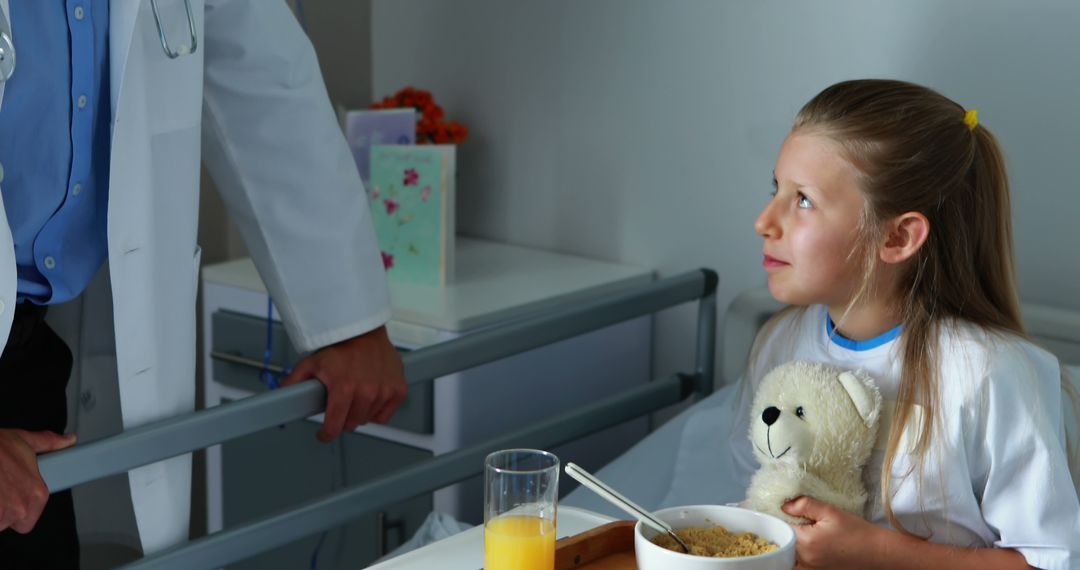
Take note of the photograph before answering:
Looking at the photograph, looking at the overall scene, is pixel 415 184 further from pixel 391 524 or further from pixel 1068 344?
pixel 1068 344

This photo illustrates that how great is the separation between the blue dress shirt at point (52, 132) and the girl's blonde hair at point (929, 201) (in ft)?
2.26

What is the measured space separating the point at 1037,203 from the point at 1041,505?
72 cm

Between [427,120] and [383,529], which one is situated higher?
[427,120]

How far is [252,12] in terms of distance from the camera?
4.59 ft

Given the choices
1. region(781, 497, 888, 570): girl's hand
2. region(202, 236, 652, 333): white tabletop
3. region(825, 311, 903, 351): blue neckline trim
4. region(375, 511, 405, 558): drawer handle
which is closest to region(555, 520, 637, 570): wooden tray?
region(781, 497, 888, 570): girl's hand

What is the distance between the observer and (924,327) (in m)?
1.17

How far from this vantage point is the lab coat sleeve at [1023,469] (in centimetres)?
111

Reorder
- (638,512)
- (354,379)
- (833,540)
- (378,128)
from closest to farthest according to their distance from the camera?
1. (638,512)
2. (833,540)
3. (354,379)
4. (378,128)

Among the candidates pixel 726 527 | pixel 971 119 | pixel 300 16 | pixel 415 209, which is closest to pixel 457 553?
pixel 726 527

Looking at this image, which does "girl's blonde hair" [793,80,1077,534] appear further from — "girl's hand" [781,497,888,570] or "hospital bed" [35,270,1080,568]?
"hospital bed" [35,270,1080,568]

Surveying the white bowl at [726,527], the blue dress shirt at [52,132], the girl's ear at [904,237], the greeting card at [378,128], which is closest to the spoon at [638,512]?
the white bowl at [726,527]

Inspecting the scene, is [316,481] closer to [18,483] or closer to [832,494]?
[18,483]

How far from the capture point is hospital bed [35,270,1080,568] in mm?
1166

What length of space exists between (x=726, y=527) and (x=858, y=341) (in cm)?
30
